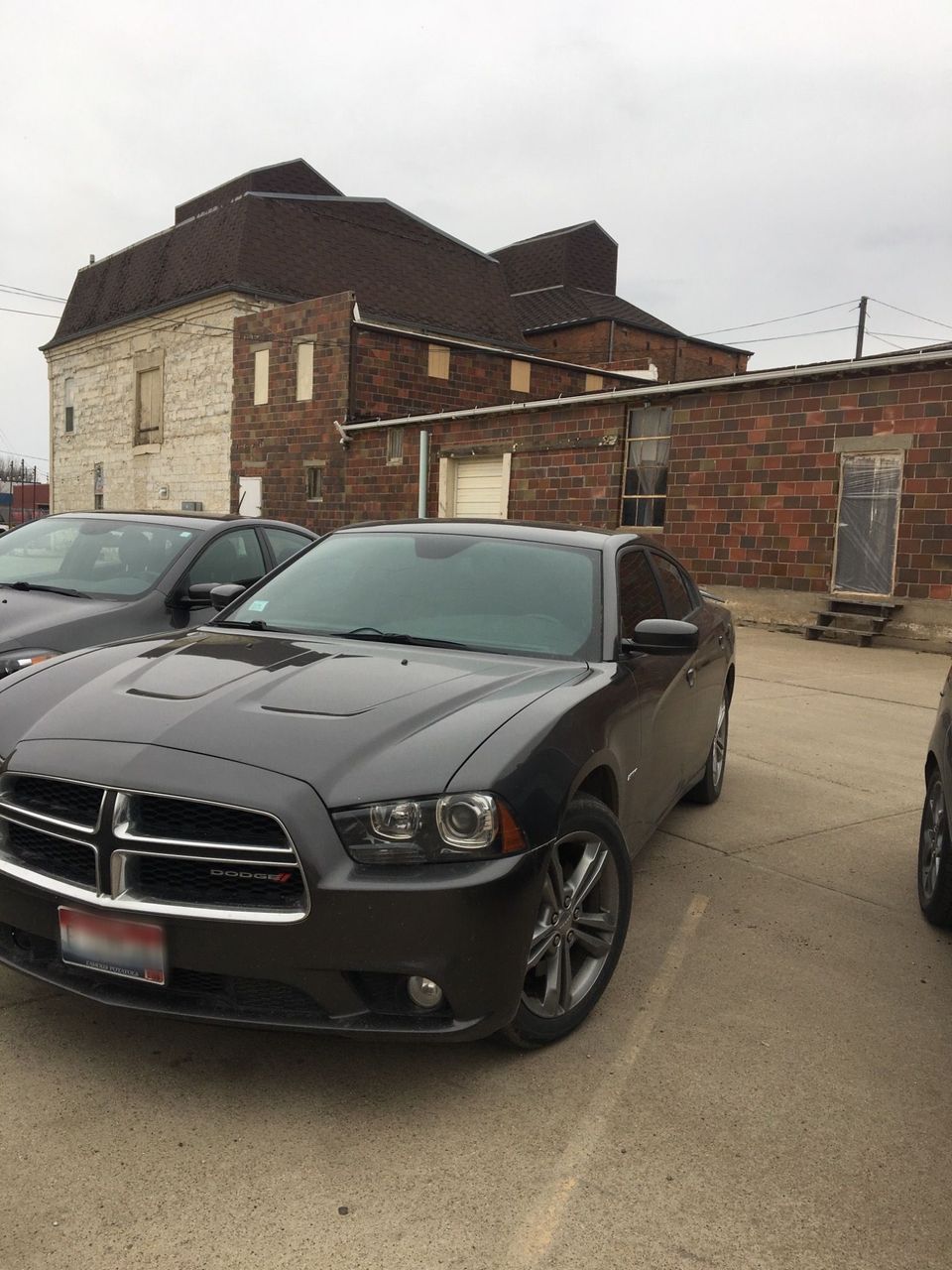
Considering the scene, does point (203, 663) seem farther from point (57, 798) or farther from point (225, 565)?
point (225, 565)

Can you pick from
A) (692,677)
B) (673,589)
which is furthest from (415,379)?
(692,677)

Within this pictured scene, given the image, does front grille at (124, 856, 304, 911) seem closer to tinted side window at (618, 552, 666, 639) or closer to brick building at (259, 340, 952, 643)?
tinted side window at (618, 552, 666, 639)

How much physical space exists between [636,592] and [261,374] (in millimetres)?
24403

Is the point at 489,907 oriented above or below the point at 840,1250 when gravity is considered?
above

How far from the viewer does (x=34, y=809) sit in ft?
8.47

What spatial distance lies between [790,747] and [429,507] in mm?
15369

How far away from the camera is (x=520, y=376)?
90.4 feet

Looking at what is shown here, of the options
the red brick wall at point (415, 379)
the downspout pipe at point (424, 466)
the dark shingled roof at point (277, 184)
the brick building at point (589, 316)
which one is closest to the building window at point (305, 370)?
the red brick wall at point (415, 379)

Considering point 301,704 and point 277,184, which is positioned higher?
point 277,184

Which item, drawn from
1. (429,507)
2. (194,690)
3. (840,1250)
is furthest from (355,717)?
(429,507)

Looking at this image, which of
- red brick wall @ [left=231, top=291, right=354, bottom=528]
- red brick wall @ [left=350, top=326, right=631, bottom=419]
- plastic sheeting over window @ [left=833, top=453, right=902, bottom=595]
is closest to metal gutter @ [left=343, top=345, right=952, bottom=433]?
plastic sheeting over window @ [left=833, top=453, right=902, bottom=595]

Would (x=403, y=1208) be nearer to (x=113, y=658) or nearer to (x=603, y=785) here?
(x=603, y=785)

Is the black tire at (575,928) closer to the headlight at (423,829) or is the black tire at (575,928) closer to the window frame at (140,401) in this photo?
the headlight at (423,829)

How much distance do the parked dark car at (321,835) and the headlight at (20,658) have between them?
5.91 feet
